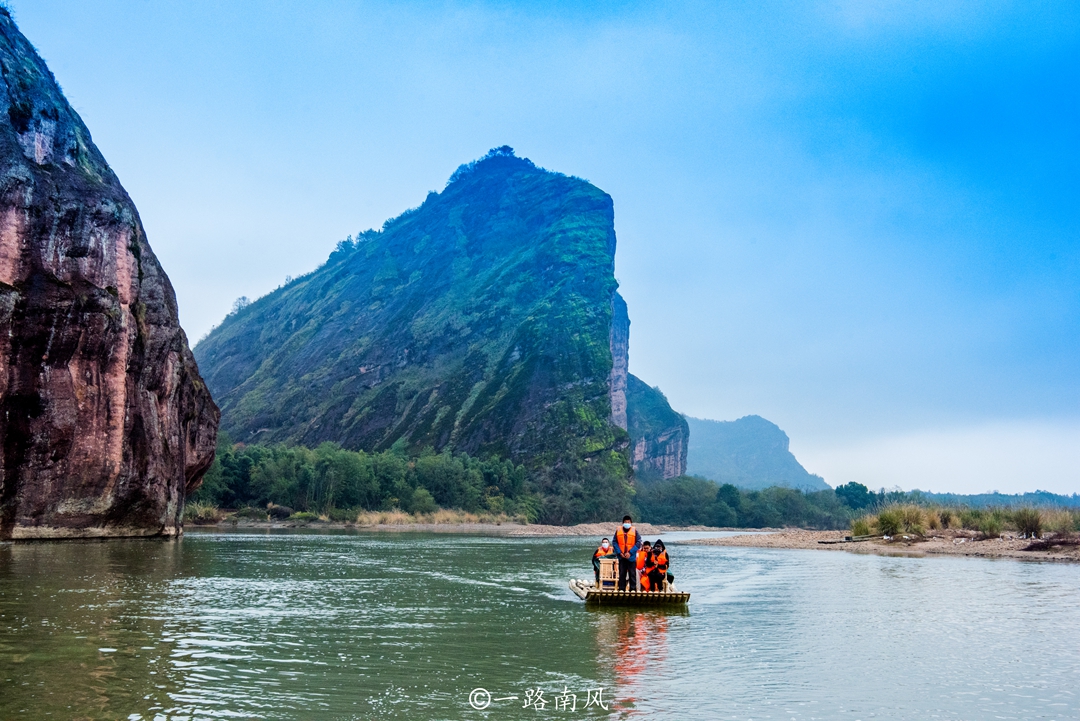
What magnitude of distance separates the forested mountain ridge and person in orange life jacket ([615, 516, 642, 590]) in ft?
319

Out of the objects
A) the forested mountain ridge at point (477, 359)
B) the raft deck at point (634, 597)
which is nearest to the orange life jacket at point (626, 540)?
the raft deck at point (634, 597)

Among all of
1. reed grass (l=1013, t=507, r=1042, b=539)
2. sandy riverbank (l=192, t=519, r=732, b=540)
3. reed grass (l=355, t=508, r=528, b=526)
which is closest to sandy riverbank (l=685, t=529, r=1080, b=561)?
reed grass (l=1013, t=507, r=1042, b=539)

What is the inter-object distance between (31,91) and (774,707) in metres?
50.2

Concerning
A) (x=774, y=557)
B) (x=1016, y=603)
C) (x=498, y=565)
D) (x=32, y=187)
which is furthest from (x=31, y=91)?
(x=1016, y=603)

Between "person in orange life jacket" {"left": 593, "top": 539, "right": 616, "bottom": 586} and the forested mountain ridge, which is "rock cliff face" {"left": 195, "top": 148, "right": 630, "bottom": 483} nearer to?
the forested mountain ridge

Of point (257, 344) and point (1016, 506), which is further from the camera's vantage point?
point (257, 344)

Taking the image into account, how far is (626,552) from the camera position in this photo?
81.1 feet

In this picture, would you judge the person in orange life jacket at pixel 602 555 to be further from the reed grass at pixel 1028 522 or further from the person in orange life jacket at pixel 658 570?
the reed grass at pixel 1028 522

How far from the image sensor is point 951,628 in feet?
66.0

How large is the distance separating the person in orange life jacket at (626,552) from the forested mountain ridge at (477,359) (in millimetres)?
97163

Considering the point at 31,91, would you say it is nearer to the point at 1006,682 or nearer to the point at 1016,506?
the point at 1006,682

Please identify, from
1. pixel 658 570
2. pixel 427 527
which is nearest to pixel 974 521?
pixel 658 570

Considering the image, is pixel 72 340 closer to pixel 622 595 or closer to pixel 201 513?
pixel 622 595

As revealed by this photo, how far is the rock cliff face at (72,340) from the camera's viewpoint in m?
40.1
